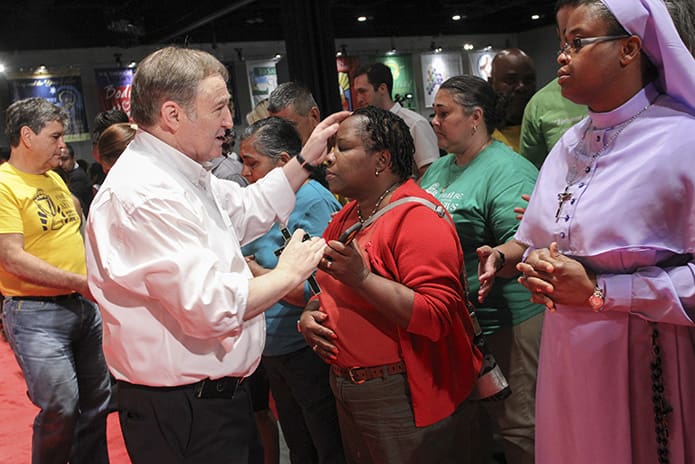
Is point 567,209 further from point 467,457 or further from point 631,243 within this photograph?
point 467,457

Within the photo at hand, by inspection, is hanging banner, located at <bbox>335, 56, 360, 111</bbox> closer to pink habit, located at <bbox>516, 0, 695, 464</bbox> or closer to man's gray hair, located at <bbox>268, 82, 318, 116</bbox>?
man's gray hair, located at <bbox>268, 82, 318, 116</bbox>

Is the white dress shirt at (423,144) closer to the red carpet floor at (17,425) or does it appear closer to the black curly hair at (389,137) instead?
the black curly hair at (389,137)

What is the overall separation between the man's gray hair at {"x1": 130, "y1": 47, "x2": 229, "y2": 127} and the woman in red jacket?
2.09 feet

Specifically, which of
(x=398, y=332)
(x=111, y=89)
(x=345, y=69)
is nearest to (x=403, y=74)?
(x=345, y=69)

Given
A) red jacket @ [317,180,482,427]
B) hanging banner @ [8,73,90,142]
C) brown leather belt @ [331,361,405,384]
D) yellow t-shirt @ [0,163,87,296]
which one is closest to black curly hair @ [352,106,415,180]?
red jacket @ [317,180,482,427]

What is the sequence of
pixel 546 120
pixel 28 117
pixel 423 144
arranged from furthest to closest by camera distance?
pixel 423 144 < pixel 28 117 < pixel 546 120

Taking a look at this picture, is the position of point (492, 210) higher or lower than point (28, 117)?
lower

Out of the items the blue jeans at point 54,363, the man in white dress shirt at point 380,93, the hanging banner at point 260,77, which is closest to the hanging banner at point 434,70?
the hanging banner at point 260,77

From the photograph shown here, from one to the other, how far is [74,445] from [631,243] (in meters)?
3.14

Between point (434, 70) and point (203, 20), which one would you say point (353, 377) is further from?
point (434, 70)

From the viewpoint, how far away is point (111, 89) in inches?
501

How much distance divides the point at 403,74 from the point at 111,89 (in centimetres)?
651

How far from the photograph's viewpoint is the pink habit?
61.2 inches

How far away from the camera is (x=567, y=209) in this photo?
1714mm
